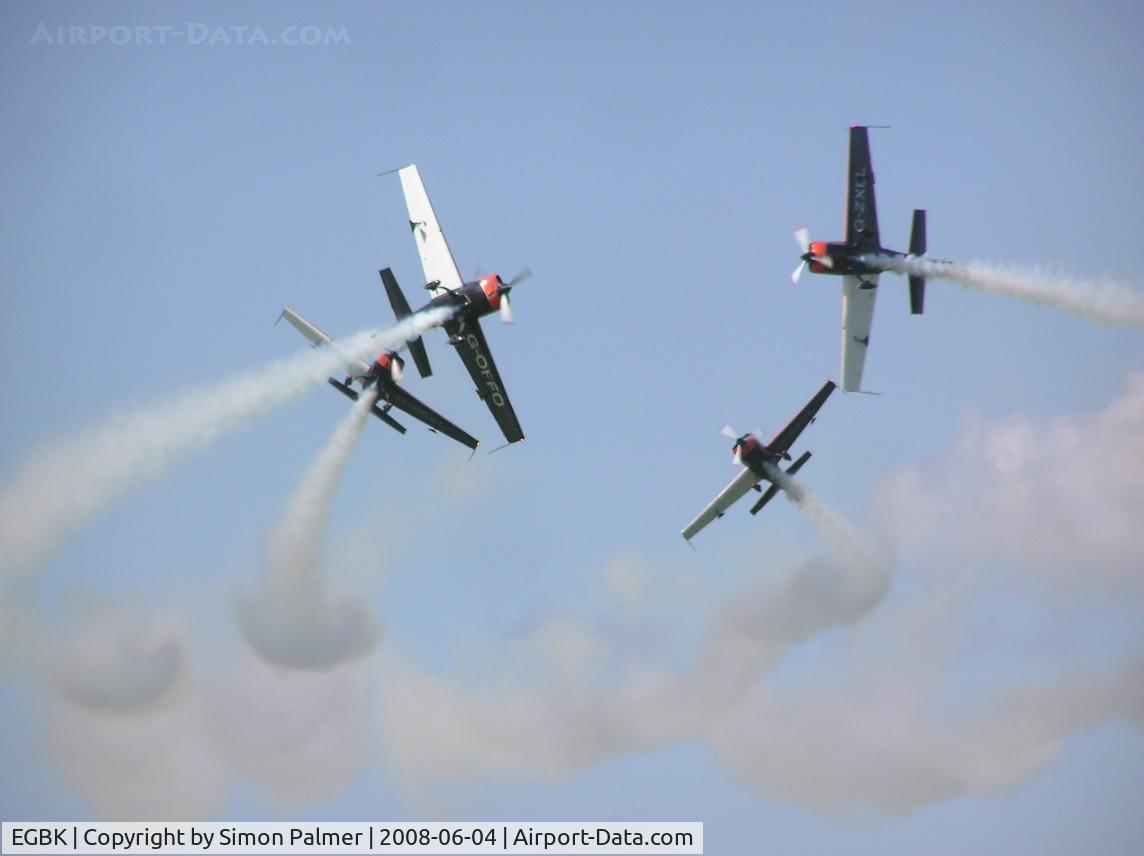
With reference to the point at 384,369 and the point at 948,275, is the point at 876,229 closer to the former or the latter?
the point at 948,275

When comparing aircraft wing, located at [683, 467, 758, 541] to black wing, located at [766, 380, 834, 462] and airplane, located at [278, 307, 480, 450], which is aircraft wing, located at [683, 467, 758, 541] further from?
airplane, located at [278, 307, 480, 450]

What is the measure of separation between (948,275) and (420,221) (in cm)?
1957

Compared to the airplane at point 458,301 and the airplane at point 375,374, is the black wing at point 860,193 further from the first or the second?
the airplane at point 375,374

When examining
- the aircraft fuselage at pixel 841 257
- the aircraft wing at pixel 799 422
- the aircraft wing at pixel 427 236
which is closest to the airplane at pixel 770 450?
the aircraft wing at pixel 799 422

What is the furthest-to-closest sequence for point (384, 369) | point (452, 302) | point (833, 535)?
point (833, 535) → point (384, 369) → point (452, 302)

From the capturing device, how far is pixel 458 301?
5241 cm

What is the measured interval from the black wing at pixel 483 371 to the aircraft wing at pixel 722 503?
379 inches

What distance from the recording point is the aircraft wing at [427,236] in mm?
54031

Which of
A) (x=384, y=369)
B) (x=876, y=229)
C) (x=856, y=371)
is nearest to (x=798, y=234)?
(x=876, y=229)

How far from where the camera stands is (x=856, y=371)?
5947 cm

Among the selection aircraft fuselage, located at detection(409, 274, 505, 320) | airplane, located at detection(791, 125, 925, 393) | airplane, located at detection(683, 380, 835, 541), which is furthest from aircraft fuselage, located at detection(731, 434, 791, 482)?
aircraft fuselage, located at detection(409, 274, 505, 320)

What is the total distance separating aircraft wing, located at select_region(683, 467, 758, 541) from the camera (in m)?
62.1

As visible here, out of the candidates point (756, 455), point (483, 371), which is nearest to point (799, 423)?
point (756, 455)

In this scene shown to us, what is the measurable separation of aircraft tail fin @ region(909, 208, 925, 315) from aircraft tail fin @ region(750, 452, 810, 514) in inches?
278
